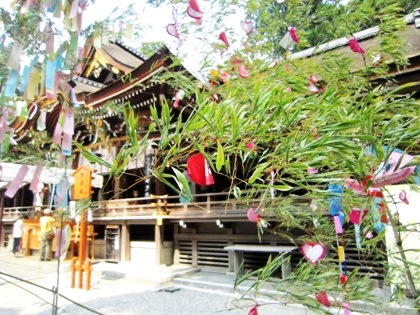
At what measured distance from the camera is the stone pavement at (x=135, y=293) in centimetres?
438

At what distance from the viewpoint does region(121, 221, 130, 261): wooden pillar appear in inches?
315

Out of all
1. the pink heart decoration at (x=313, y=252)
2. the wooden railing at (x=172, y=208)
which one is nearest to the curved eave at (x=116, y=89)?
the wooden railing at (x=172, y=208)

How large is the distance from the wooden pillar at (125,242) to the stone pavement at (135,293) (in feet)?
0.86

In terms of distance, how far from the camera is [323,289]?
3.85 feet

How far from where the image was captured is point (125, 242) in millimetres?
8055

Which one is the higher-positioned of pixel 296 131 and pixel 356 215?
A: pixel 296 131

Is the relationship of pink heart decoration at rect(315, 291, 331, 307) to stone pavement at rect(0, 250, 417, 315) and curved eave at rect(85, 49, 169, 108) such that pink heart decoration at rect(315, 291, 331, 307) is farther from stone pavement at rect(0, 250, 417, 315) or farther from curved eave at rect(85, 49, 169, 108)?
curved eave at rect(85, 49, 169, 108)

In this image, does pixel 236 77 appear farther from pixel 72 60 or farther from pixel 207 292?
pixel 207 292

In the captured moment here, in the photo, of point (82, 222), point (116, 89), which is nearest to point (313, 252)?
point (82, 222)

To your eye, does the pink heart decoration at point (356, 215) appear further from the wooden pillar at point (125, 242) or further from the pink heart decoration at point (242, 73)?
the wooden pillar at point (125, 242)

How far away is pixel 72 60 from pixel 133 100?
5.66 m

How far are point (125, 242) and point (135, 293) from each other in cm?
283

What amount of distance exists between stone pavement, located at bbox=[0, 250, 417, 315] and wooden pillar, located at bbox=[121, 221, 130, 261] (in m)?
0.26

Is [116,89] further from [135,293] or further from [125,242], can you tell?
[135,293]
